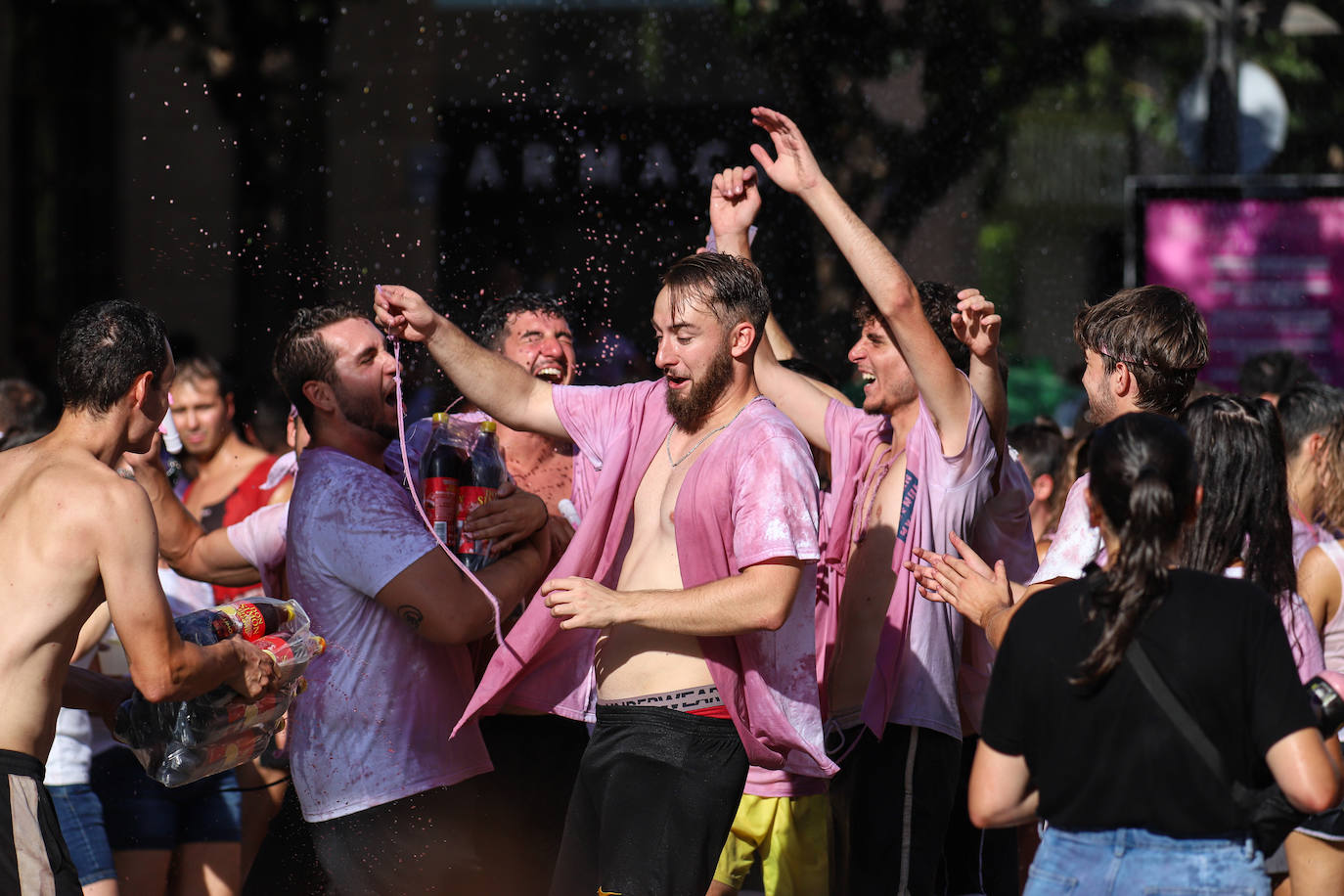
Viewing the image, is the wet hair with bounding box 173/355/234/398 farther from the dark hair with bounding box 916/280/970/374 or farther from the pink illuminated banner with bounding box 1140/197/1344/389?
the pink illuminated banner with bounding box 1140/197/1344/389

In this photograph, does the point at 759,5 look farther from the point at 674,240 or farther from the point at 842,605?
the point at 842,605

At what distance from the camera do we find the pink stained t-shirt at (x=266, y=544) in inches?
180

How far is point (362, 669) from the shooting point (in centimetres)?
393

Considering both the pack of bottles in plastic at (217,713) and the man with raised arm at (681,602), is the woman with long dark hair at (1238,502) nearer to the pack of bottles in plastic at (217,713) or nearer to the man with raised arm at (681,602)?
the man with raised arm at (681,602)

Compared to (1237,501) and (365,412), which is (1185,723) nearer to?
(1237,501)

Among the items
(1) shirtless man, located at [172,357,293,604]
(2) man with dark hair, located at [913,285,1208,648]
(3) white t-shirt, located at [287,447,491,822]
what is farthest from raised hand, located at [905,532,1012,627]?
(1) shirtless man, located at [172,357,293,604]

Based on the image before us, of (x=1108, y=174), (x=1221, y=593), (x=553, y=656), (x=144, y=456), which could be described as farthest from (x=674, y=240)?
(x=1221, y=593)

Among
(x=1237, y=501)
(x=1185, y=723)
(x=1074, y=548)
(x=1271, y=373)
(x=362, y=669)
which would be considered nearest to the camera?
(x=1185, y=723)

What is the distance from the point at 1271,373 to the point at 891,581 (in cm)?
385

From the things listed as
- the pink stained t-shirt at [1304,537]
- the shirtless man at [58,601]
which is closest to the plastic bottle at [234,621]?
the shirtless man at [58,601]

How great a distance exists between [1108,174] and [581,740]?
627 cm

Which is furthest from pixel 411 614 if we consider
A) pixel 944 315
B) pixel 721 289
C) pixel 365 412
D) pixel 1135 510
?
pixel 1135 510

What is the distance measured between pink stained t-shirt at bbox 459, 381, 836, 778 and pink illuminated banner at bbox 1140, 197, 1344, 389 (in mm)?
5183

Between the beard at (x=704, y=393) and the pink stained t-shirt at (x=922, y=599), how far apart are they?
22.4 inches
